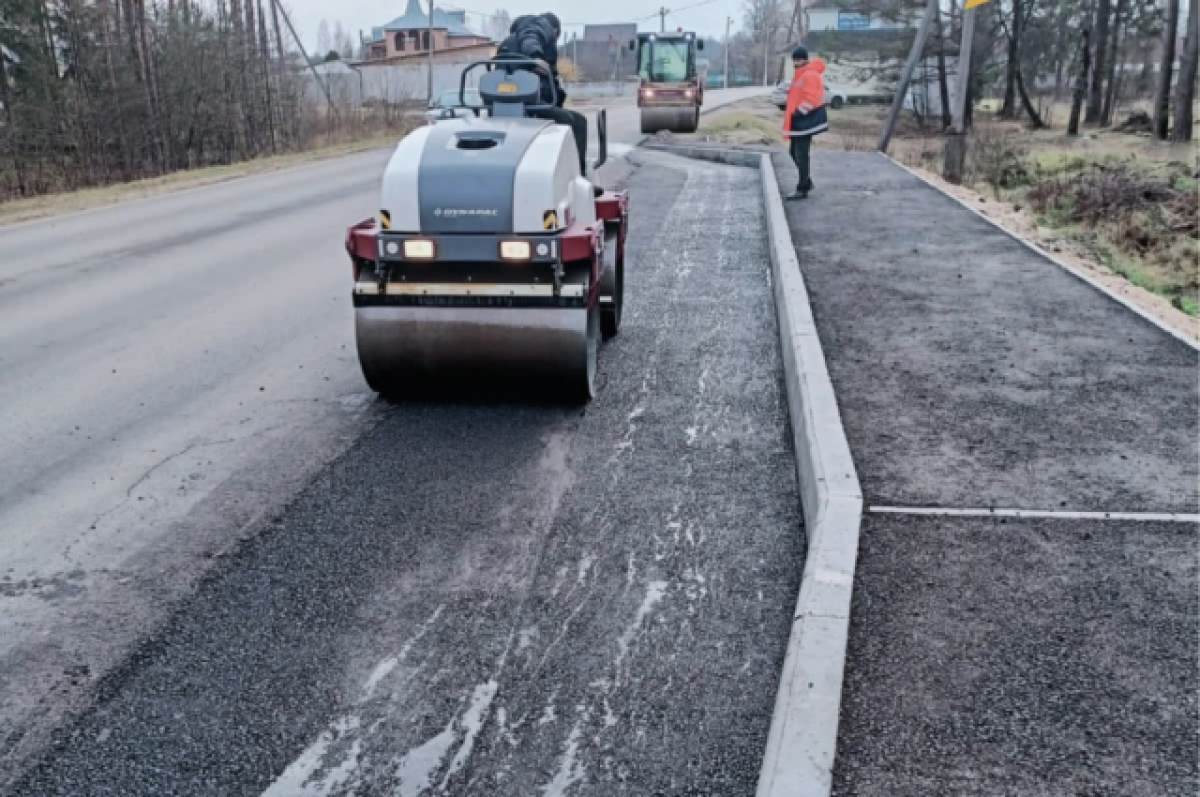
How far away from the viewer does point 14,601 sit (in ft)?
13.8

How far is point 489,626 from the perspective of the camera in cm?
402

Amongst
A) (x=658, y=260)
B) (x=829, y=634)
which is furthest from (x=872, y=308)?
(x=829, y=634)

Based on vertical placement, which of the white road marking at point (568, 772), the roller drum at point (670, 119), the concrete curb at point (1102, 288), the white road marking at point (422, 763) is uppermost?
the roller drum at point (670, 119)

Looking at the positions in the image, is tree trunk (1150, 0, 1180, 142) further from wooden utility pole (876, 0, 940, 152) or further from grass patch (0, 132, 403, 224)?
grass patch (0, 132, 403, 224)

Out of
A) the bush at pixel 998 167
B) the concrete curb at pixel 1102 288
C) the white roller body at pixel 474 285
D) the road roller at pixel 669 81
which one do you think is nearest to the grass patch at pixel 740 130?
the road roller at pixel 669 81

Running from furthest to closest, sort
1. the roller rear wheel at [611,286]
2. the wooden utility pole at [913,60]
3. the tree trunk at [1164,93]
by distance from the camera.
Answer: the tree trunk at [1164,93] < the wooden utility pole at [913,60] < the roller rear wheel at [611,286]

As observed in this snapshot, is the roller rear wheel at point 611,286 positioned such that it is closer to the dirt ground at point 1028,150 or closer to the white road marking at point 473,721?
the dirt ground at point 1028,150

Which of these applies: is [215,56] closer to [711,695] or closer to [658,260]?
[658,260]

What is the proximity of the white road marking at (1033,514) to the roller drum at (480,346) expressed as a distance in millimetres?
2050

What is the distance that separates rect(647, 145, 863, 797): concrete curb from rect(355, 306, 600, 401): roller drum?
1.34 m

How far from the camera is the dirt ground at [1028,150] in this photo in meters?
10.5

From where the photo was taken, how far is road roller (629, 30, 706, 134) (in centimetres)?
3059

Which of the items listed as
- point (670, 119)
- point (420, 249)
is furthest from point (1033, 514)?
point (670, 119)

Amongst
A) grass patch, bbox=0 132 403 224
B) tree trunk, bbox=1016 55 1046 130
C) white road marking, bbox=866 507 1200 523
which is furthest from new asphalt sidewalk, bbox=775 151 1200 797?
tree trunk, bbox=1016 55 1046 130
